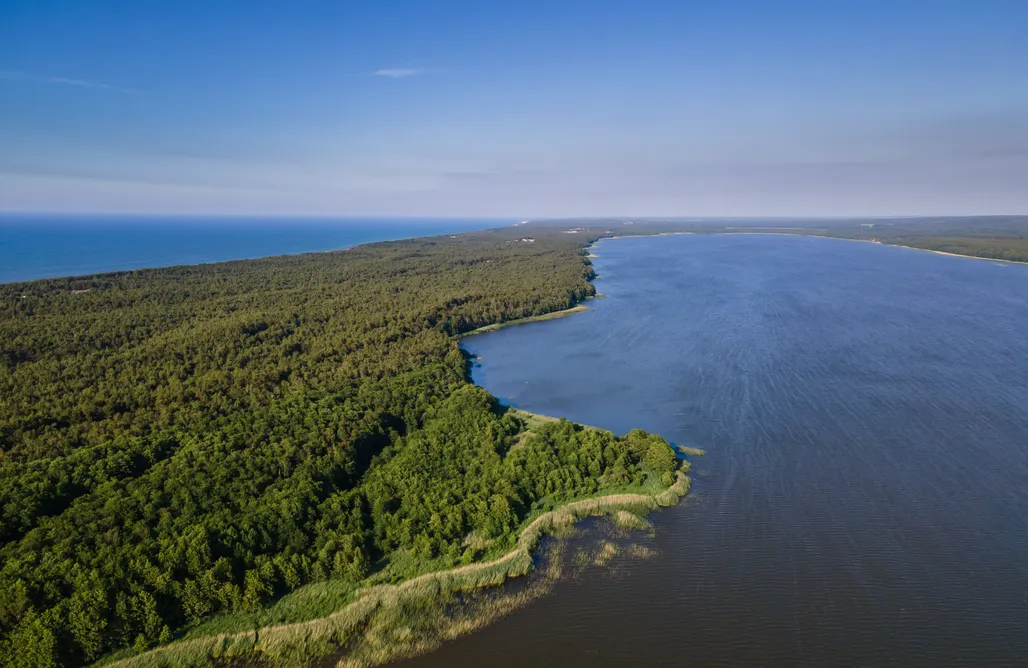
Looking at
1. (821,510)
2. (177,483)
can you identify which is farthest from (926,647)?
(177,483)

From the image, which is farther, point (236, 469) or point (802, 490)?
point (802, 490)

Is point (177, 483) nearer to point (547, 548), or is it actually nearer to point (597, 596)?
point (547, 548)

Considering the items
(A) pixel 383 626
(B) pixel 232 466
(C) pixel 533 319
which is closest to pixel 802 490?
→ (A) pixel 383 626

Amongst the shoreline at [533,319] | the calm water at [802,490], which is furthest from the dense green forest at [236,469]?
the shoreline at [533,319]

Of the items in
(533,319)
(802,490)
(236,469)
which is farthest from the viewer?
(533,319)

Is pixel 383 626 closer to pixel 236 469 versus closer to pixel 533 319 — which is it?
pixel 236 469

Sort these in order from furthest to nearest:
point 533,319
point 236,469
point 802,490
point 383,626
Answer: point 533,319 → point 802,490 → point 236,469 → point 383,626
